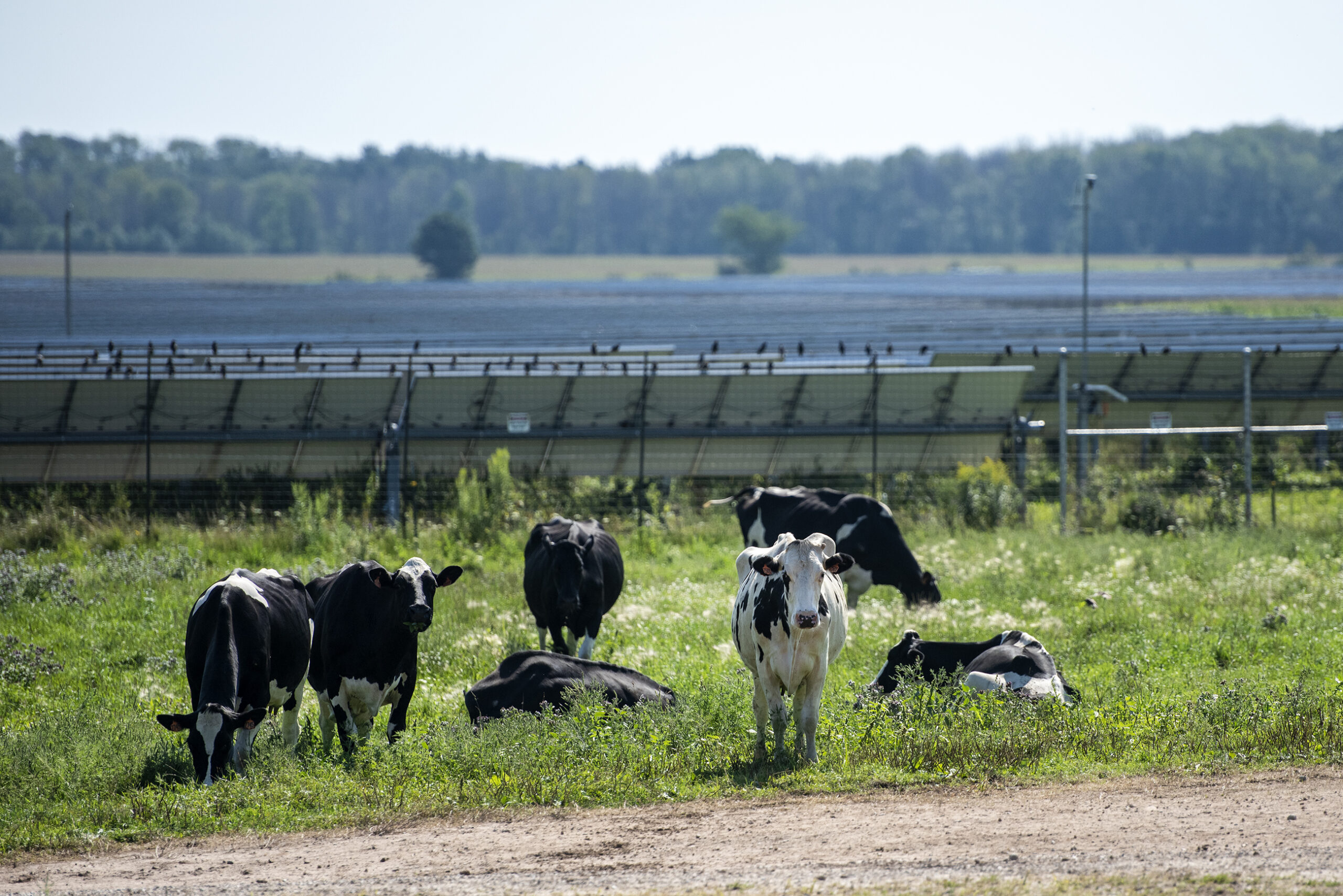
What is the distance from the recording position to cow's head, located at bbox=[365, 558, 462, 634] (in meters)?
8.63

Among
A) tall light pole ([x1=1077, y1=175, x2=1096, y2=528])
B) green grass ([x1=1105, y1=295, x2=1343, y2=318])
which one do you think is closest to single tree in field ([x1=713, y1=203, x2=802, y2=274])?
green grass ([x1=1105, y1=295, x2=1343, y2=318])

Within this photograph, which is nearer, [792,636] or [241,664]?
[792,636]

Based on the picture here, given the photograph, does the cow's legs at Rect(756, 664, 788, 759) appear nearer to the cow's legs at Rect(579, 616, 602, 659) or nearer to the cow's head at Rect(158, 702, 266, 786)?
the cow's legs at Rect(579, 616, 602, 659)

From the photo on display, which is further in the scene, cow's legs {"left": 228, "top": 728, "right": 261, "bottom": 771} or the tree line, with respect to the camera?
the tree line

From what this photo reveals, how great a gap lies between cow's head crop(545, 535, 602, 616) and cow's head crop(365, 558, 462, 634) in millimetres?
2391

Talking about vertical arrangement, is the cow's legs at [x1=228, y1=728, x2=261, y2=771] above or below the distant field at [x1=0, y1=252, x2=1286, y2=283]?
below

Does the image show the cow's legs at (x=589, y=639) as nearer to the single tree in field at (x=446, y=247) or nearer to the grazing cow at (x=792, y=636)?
the grazing cow at (x=792, y=636)

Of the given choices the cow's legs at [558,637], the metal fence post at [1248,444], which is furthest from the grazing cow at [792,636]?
the metal fence post at [1248,444]

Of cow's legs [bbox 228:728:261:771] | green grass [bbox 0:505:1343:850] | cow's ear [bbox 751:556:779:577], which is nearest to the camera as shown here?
green grass [bbox 0:505:1343:850]

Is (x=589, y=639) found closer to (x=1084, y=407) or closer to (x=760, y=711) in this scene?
(x=760, y=711)

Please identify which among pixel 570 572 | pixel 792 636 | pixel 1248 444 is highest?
pixel 1248 444

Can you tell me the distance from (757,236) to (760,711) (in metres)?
108

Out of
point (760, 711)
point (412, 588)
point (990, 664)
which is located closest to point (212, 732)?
point (412, 588)

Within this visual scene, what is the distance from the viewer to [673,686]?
34.1 feet
